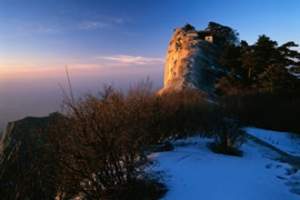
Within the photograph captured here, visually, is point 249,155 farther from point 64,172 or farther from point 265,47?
point 265,47

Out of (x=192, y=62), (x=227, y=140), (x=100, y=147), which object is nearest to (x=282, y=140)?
(x=227, y=140)

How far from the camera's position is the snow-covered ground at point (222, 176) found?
564 centimetres

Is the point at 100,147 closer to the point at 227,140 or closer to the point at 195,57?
the point at 227,140

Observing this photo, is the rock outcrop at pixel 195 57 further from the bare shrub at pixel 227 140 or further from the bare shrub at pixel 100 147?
the bare shrub at pixel 100 147

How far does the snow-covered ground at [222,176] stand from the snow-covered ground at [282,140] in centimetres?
317

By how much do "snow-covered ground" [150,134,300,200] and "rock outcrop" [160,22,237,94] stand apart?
67.6 feet

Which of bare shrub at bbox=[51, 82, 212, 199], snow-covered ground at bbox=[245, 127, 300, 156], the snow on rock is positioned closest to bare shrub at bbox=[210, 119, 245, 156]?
snow-covered ground at bbox=[245, 127, 300, 156]

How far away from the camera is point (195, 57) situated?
38.2m

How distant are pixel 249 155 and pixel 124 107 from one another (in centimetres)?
520

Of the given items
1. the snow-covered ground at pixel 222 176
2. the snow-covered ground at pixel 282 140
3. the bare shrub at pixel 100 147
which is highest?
the bare shrub at pixel 100 147

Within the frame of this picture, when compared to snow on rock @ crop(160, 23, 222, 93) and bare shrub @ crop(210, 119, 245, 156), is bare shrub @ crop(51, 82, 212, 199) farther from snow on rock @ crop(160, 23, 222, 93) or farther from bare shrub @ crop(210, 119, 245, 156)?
snow on rock @ crop(160, 23, 222, 93)

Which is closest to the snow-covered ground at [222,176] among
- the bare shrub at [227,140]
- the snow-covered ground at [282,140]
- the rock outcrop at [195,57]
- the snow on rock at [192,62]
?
the bare shrub at [227,140]

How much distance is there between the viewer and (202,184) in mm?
6102

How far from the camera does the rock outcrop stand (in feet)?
114
